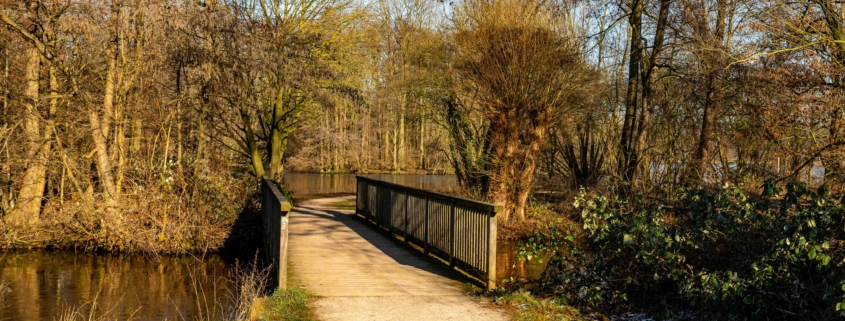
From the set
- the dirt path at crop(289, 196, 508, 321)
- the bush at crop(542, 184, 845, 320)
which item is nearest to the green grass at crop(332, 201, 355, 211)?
the dirt path at crop(289, 196, 508, 321)

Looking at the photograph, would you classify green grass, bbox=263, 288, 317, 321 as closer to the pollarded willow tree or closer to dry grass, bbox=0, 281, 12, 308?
dry grass, bbox=0, 281, 12, 308

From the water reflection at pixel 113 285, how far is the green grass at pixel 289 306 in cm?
151

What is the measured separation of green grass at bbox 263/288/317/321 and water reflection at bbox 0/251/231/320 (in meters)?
1.51

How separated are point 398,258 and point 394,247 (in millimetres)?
1224

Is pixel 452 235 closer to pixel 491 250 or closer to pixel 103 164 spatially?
pixel 491 250

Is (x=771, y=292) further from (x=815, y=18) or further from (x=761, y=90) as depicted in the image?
(x=761, y=90)

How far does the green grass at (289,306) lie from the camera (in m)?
7.78

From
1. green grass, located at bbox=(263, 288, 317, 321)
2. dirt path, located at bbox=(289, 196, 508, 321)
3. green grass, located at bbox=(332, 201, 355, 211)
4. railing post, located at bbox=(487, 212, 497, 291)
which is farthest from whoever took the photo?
green grass, located at bbox=(332, 201, 355, 211)

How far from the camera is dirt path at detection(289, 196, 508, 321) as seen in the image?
814 centimetres

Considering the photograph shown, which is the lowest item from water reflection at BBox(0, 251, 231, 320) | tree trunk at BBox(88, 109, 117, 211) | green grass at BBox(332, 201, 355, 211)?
water reflection at BBox(0, 251, 231, 320)

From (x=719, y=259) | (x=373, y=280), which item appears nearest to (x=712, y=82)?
(x=719, y=259)

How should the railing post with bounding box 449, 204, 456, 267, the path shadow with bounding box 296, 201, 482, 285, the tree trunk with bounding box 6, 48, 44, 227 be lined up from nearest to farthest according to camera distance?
the path shadow with bounding box 296, 201, 482, 285 → the railing post with bounding box 449, 204, 456, 267 → the tree trunk with bounding box 6, 48, 44, 227

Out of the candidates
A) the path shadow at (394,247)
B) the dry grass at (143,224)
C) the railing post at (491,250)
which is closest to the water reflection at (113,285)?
the dry grass at (143,224)

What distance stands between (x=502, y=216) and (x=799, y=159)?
6.87 meters
